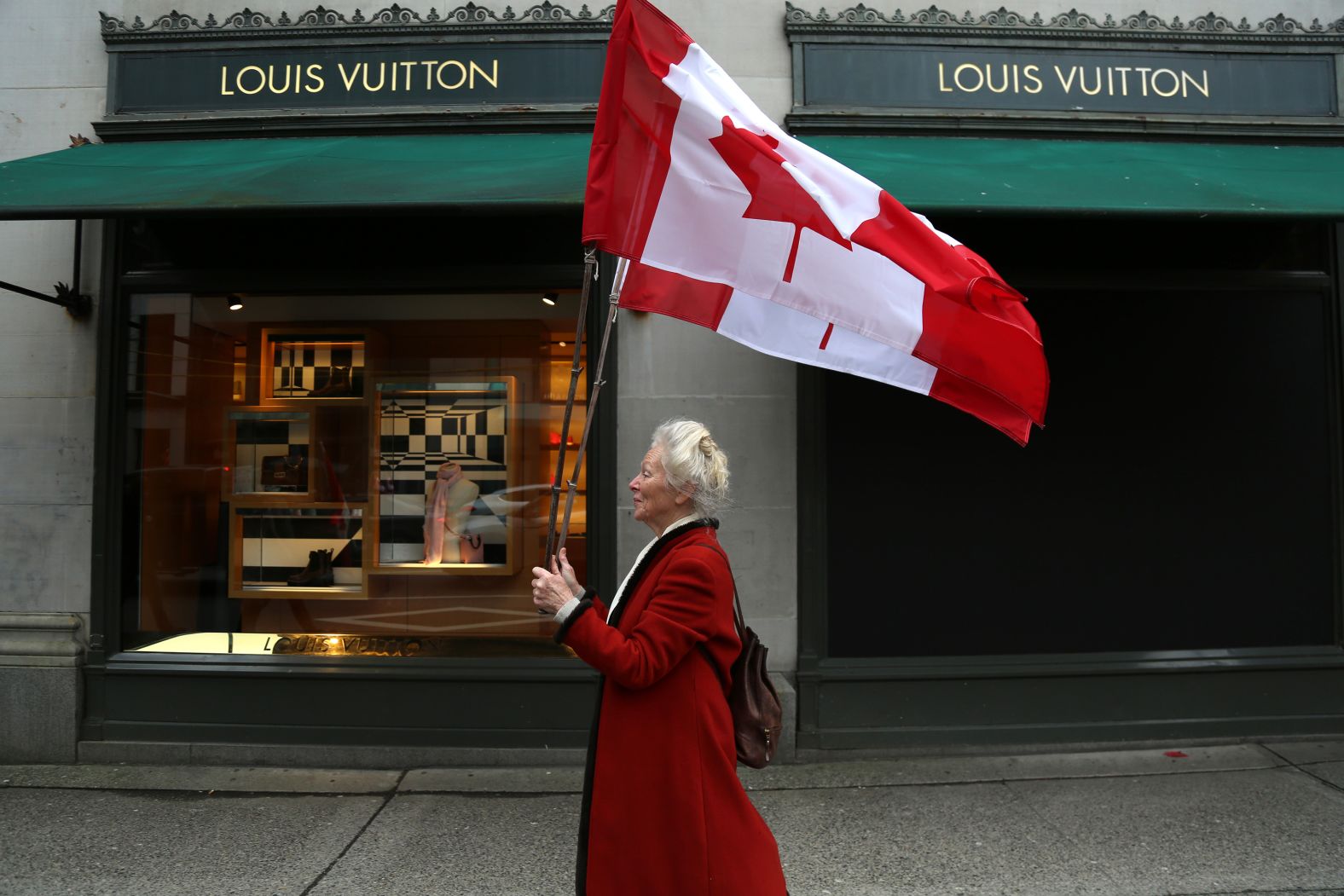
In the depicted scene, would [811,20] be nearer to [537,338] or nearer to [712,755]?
[537,338]

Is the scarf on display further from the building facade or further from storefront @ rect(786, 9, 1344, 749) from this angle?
storefront @ rect(786, 9, 1344, 749)

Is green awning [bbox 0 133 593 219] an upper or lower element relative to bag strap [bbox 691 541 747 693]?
upper

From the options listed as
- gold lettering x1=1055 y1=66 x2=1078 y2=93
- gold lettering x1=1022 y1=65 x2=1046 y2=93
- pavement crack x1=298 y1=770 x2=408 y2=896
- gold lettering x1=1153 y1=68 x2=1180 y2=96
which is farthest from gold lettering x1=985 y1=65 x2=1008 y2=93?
pavement crack x1=298 y1=770 x2=408 y2=896

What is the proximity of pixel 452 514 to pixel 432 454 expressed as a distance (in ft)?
1.41

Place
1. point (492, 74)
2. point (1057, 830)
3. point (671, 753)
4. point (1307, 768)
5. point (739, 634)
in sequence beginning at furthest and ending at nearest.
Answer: point (492, 74)
point (1307, 768)
point (1057, 830)
point (739, 634)
point (671, 753)

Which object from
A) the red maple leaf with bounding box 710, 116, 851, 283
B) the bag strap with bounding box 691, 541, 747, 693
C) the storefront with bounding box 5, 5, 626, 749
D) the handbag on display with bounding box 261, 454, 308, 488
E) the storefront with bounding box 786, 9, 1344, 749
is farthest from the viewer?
the handbag on display with bounding box 261, 454, 308, 488

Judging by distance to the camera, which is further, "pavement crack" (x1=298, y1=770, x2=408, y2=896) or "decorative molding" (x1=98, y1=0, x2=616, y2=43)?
"decorative molding" (x1=98, y1=0, x2=616, y2=43)

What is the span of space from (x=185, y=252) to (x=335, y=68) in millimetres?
1544

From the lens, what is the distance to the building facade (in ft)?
18.4

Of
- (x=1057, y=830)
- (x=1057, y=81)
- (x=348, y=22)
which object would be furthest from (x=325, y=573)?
(x=1057, y=81)

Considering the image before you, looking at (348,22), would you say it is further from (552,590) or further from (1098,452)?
(1098,452)

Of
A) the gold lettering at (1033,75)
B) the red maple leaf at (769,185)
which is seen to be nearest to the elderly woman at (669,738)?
the red maple leaf at (769,185)

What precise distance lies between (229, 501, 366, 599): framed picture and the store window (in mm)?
12

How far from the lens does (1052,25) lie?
5840mm
